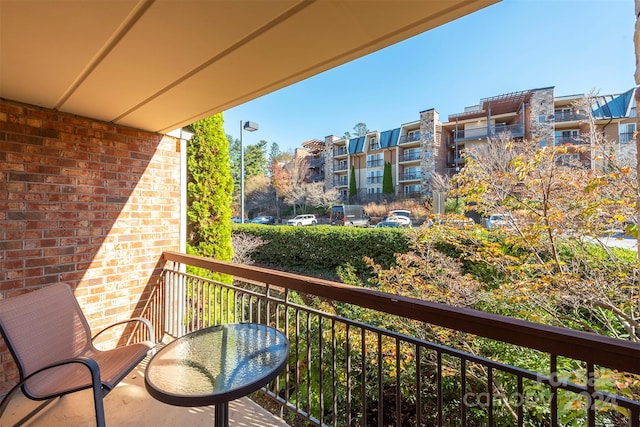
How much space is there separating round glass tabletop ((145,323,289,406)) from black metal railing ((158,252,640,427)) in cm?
36

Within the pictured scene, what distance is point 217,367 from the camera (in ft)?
4.65

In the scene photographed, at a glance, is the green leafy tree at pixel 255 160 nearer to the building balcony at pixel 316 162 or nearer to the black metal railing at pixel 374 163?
the building balcony at pixel 316 162

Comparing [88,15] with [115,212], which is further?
[115,212]

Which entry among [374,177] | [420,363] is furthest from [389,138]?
[420,363]

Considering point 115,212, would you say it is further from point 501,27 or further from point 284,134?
point 284,134

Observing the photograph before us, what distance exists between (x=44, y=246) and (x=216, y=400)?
229 cm

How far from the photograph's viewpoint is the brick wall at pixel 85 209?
7.52 ft

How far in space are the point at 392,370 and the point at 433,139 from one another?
68.0 feet

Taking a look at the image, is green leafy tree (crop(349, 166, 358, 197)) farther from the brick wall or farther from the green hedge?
the brick wall

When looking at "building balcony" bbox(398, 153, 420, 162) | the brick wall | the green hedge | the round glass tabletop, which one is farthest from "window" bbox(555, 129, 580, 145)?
"building balcony" bbox(398, 153, 420, 162)

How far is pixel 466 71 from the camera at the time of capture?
34.5 ft

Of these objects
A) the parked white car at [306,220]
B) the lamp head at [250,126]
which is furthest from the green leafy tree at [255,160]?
the lamp head at [250,126]

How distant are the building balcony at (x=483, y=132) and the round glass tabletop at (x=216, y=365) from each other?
20689mm

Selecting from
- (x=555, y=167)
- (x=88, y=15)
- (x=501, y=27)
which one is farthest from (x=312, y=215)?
(x=88, y=15)
